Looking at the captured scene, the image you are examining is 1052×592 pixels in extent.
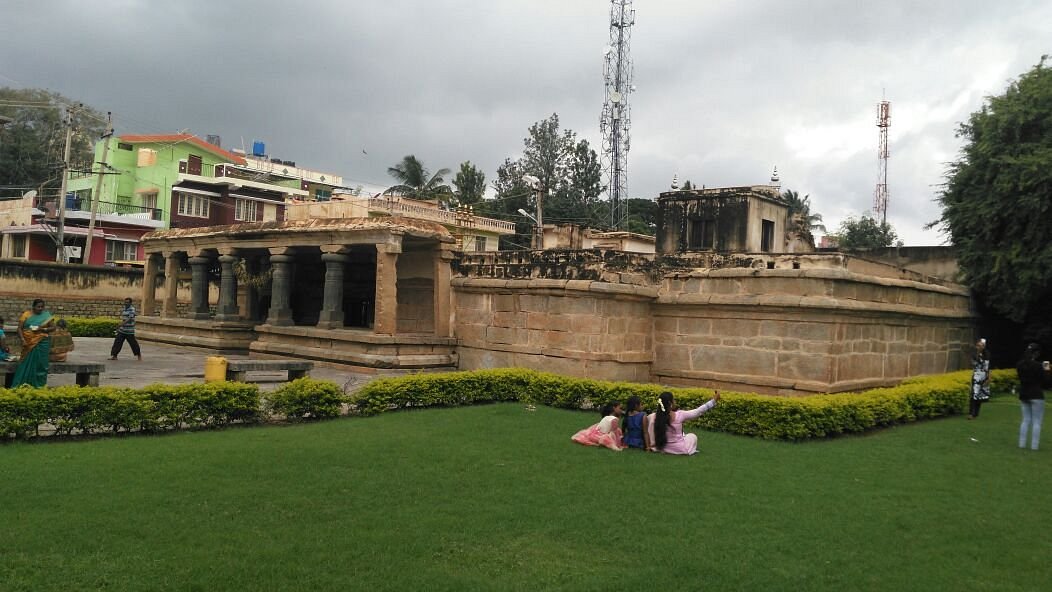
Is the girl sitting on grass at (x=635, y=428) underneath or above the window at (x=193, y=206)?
underneath

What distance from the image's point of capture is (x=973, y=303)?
57.9 feet

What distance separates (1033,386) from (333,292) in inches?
494

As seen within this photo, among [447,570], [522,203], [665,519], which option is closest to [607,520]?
[665,519]

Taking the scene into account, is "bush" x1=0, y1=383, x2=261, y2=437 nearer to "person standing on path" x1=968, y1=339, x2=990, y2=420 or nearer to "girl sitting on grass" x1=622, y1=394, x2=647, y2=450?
"girl sitting on grass" x1=622, y1=394, x2=647, y2=450

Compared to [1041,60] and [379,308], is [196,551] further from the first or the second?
[1041,60]

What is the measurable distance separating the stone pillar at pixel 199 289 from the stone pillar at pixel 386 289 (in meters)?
7.58

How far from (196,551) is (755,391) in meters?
9.29

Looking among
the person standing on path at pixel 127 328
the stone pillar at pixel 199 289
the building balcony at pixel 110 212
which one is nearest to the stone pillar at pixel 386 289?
the person standing on path at pixel 127 328

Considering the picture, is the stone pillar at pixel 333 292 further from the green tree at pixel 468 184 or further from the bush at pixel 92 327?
the green tree at pixel 468 184

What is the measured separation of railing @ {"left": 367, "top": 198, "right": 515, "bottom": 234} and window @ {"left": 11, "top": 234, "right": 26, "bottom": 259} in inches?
704

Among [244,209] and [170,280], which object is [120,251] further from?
[170,280]

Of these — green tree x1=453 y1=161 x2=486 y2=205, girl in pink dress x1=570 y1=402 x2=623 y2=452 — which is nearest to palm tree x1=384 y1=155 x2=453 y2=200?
green tree x1=453 y1=161 x2=486 y2=205

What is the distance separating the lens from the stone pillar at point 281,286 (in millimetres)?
17203

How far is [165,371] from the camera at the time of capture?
14188 mm
